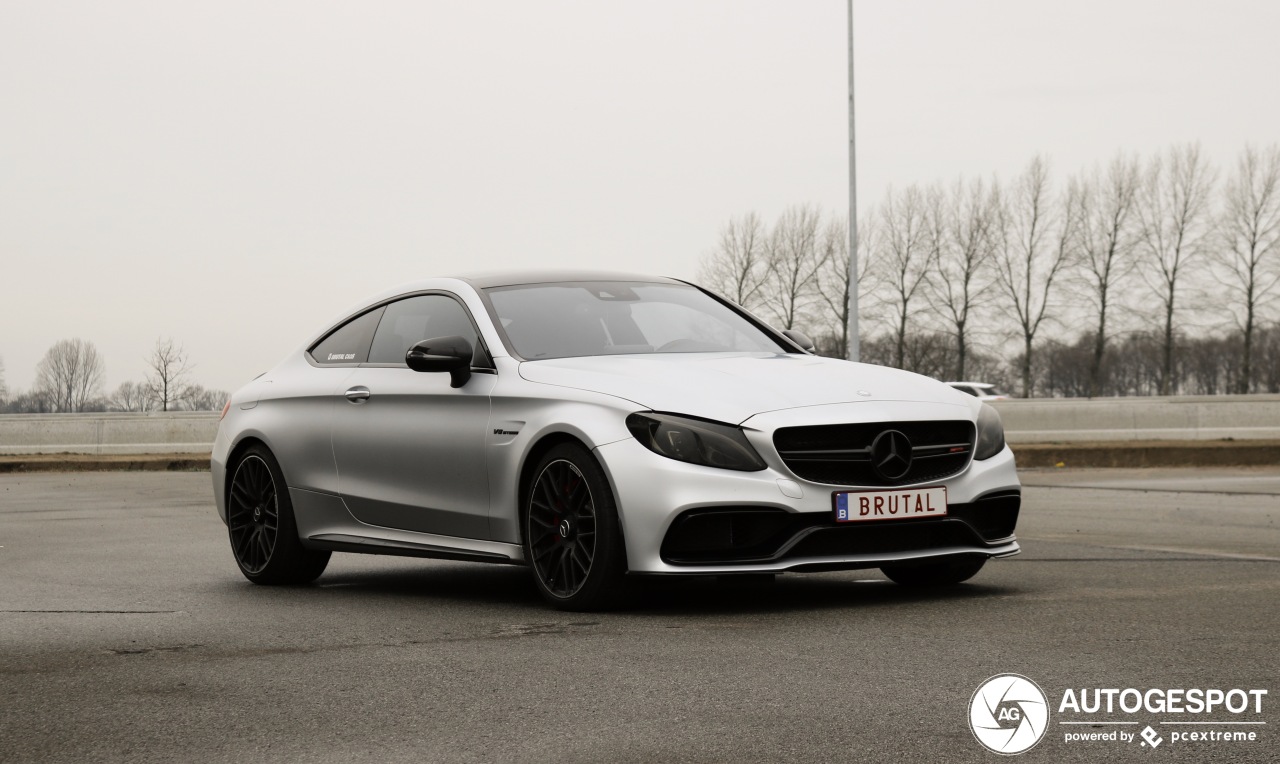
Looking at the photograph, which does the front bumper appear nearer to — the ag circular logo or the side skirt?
the side skirt

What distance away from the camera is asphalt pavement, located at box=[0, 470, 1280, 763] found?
4.04m

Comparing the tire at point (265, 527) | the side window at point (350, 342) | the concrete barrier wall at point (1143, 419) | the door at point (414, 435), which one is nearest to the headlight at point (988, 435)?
the door at point (414, 435)

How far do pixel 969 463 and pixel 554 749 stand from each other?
11.0 feet

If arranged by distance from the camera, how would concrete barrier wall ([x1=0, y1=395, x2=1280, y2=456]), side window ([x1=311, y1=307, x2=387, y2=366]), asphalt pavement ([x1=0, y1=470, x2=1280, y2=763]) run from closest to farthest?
asphalt pavement ([x1=0, y1=470, x2=1280, y2=763]), side window ([x1=311, y1=307, x2=387, y2=366]), concrete barrier wall ([x1=0, y1=395, x2=1280, y2=456])

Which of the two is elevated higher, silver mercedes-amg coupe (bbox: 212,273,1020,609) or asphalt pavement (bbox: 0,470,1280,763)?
silver mercedes-amg coupe (bbox: 212,273,1020,609)

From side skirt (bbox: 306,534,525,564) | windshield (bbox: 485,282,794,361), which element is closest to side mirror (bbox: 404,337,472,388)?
windshield (bbox: 485,282,794,361)

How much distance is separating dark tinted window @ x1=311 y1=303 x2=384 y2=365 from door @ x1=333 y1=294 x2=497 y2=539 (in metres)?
0.09

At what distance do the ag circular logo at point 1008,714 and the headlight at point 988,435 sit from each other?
226cm

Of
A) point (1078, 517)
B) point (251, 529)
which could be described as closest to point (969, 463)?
point (251, 529)

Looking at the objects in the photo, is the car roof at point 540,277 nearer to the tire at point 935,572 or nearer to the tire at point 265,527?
the tire at point 265,527

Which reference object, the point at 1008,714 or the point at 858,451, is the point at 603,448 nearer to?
the point at 858,451

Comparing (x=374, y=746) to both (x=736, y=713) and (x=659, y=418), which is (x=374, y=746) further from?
(x=659, y=418)

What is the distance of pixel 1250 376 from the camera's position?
201ft

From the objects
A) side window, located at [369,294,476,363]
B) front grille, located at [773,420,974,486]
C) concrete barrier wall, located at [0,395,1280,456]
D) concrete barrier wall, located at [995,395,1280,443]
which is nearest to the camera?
front grille, located at [773,420,974,486]
